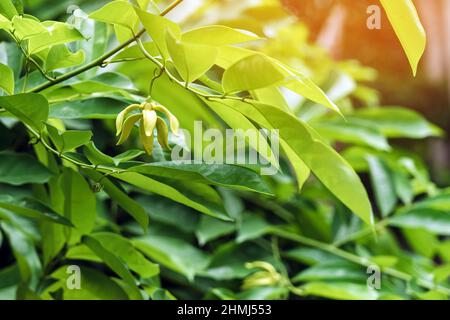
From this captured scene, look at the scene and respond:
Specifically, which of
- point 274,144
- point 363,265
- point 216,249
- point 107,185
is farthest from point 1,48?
point 363,265

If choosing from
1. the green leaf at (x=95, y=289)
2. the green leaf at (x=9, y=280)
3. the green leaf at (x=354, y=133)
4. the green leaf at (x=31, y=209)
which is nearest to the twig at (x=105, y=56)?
the green leaf at (x=31, y=209)

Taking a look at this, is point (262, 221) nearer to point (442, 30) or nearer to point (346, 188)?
point (346, 188)

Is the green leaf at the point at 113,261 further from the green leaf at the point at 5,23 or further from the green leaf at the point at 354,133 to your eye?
the green leaf at the point at 354,133

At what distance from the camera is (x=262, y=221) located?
3.49 ft

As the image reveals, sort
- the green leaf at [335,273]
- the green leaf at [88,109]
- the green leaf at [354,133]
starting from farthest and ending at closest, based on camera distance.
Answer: the green leaf at [354,133]
the green leaf at [335,273]
the green leaf at [88,109]

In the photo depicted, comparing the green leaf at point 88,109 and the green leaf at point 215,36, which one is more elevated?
the green leaf at point 88,109

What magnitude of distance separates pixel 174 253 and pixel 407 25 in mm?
565

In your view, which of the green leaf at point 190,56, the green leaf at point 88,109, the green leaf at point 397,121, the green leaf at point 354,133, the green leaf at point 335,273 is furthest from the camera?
the green leaf at point 397,121

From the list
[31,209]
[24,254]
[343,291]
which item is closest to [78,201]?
[31,209]

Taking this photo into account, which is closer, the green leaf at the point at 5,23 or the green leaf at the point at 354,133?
Answer: the green leaf at the point at 5,23

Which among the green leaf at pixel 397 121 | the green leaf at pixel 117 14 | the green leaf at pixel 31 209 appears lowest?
the green leaf at pixel 31 209

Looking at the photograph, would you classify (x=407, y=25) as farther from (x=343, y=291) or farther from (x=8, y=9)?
(x=343, y=291)

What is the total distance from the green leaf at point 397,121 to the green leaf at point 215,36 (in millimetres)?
729

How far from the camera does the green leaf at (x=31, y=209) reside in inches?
24.5
